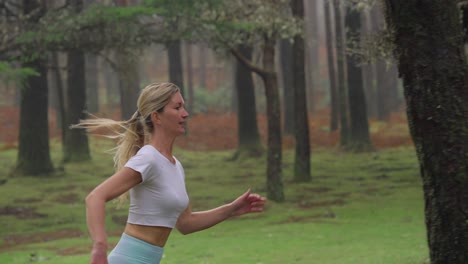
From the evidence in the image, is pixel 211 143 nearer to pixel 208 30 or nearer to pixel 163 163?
pixel 208 30

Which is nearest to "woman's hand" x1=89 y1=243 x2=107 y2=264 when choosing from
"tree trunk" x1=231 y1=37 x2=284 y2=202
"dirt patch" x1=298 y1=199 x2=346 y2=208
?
"tree trunk" x1=231 y1=37 x2=284 y2=202

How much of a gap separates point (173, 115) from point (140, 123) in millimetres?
274

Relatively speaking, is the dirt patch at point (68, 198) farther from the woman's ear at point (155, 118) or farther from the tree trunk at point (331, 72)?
the tree trunk at point (331, 72)

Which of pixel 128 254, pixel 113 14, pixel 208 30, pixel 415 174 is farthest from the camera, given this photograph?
pixel 415 174

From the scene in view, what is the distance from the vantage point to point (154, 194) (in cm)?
558

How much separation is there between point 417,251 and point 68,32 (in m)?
11.3

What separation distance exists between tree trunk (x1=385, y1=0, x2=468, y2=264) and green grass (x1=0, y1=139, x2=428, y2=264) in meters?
5.00

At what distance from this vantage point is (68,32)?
2167cm

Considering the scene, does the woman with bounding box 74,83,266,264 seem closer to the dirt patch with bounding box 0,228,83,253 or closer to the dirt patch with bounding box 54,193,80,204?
the dirt patch with bounding box 0,228,83,253

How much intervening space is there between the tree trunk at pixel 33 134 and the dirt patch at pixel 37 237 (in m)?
9.25

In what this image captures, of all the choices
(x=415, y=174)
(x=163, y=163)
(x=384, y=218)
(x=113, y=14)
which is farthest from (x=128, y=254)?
(x=415, y=174)

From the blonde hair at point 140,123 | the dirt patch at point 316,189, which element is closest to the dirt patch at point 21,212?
the dirt patch at point 316,189

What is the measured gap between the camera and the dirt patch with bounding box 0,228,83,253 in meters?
18.6

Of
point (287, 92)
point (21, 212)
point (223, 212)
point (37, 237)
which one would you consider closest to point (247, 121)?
point (287, 92)
